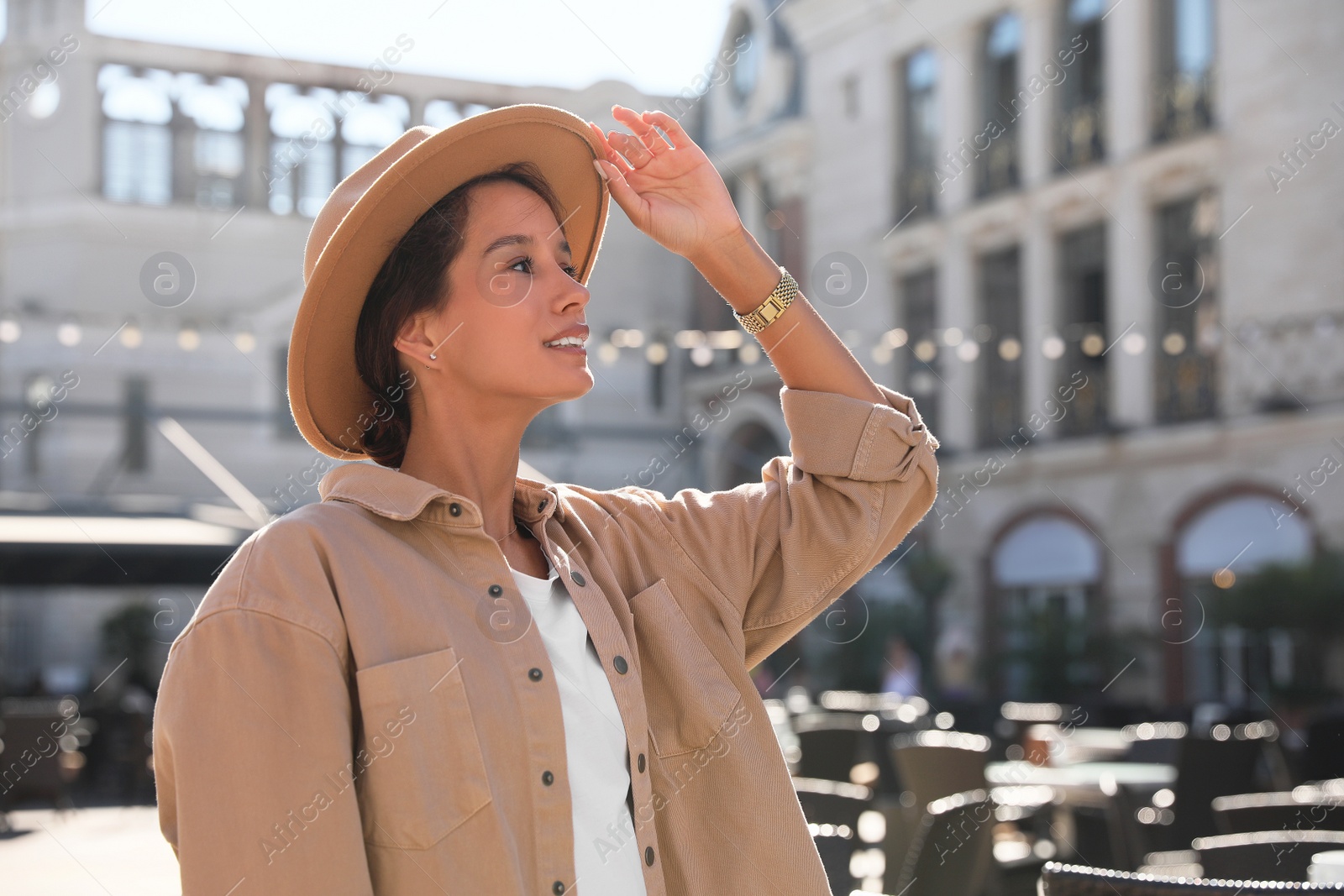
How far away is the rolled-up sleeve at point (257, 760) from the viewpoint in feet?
4.02

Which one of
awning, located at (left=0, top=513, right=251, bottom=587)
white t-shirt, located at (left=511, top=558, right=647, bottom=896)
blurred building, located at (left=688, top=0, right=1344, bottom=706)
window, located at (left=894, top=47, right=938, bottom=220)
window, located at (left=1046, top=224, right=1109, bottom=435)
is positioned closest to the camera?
white t-shirt, located at (left=511, top=558, right=647, bottom=896)

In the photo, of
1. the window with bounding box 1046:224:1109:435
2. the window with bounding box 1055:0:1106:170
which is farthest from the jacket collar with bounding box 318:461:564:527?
the window with bounding box 1055:0:1106:170

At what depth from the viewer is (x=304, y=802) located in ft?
4.11

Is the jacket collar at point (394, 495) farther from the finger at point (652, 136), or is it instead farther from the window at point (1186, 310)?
the window at point (1186, 310)

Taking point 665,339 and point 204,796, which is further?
point 665,339

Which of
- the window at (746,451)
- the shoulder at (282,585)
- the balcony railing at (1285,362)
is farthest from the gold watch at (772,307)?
the window at (746,451)

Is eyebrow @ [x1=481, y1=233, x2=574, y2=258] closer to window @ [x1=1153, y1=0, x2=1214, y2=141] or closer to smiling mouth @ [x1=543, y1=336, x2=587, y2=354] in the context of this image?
smiling mouth @ [x1=543, y1=336, x2=587, y2=354]

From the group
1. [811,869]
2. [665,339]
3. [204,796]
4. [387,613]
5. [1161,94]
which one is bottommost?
[811,869]

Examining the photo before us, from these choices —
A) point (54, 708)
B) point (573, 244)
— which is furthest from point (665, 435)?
point (573, 244)

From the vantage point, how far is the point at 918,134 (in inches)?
762

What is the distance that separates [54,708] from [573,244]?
10.3m

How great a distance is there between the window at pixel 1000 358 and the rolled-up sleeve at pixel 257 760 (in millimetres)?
16632

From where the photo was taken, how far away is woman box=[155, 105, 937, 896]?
128 centimetres

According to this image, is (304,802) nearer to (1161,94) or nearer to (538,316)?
(538,316)
